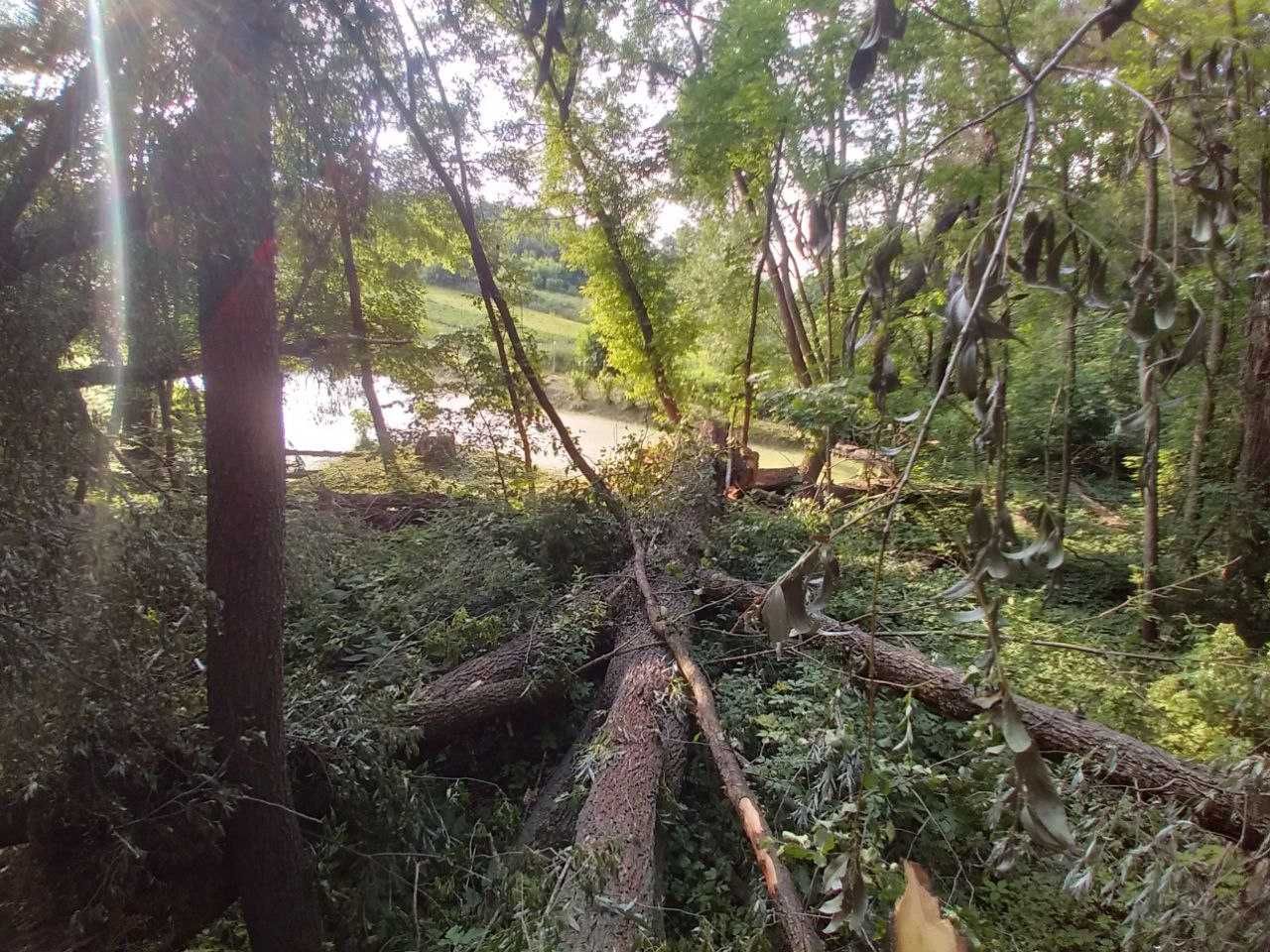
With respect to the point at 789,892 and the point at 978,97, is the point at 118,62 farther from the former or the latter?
the point at 978,97

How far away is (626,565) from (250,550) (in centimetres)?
320

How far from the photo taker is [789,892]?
2355 mm

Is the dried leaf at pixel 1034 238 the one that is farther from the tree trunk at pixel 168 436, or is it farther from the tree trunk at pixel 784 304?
the tree trunk at pixel 784 304

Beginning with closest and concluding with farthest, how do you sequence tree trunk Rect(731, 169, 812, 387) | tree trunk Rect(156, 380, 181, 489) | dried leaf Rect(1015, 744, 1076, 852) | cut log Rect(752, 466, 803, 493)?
dried leaf Rect(1015, 744, 1076, 852)
tree trunk Rect(156, 380, 181, 489)
tree trunk Rect(731, 169, 812, 387)
cut log Rect(752, 466, 803, 493)

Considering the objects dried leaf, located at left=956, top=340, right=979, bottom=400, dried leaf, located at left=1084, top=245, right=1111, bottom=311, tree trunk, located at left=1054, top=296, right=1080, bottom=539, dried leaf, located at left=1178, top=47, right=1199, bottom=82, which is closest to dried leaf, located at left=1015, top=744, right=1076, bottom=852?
tree trunk, located at left=1054, top=296, right=1080, bottom=539

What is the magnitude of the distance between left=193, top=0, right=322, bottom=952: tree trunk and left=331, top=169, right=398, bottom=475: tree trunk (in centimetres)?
110

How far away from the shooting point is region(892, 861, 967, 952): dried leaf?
37.6 inches

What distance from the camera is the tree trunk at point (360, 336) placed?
4.24 meters

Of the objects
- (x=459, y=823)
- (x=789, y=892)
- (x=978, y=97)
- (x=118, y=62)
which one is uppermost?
(x=978, y=97)

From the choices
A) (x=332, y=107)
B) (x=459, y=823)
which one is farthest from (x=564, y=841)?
(x=332, y=107)

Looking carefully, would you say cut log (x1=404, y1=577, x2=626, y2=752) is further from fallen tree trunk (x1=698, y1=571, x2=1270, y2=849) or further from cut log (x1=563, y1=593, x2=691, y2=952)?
fallen tree trunk (x1=698, y1=571, x2=1270, y2=849)

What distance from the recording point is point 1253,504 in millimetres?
4281

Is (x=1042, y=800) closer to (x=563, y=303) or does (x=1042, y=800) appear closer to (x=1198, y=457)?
(x=1198, y=457)

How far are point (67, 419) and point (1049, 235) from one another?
9.03 feet
